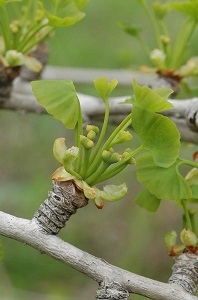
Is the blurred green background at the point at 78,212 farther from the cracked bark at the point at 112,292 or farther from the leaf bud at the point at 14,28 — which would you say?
the cracked bark at the point at 112,292

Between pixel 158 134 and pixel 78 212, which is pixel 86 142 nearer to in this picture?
pixel 158 134

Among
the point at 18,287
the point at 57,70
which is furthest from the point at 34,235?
the point at 18,287

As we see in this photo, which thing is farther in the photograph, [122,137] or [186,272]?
[186,272]

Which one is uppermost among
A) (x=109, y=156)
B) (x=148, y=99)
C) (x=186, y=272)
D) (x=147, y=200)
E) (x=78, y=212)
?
(x=148, y=99)

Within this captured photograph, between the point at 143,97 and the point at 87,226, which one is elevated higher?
the point at 143,97

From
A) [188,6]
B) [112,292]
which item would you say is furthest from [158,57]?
[112,292]

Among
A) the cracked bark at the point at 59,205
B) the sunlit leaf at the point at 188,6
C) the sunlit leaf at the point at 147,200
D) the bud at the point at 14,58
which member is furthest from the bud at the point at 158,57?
the cracked bark at the point at 59,205

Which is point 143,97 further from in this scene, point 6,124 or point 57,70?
point 6,124
